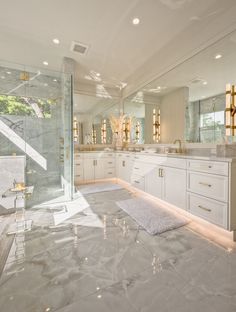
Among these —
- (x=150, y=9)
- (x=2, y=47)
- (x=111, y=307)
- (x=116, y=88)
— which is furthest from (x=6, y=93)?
(x=111, y=307)

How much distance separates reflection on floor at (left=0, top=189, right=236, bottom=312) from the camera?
98cm

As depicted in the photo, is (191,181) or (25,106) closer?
(191,181)

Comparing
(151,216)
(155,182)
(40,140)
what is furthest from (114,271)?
(40,140)

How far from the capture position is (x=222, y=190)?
167 centimetres

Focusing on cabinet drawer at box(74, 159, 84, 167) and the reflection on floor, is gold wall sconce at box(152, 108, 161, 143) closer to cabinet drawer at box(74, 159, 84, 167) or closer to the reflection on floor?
cabinet drawer at box(74, 159, 84, 167)

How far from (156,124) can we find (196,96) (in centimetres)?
111

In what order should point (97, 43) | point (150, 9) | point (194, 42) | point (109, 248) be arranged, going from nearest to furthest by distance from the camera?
point (109, 248) < point (150, 9) < point (194, 42) < point (97, 43)

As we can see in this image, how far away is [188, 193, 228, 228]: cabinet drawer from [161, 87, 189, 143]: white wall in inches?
49.4

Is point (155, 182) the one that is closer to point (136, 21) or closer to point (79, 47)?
point (136, 21)

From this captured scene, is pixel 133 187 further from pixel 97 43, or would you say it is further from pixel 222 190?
pixel 97 43

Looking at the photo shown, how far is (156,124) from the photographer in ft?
11.6

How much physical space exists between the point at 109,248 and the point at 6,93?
13.5 feet

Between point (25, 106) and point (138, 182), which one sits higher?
point (25, 106)

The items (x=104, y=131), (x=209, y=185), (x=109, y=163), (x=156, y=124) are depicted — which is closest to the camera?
(x=209, y=185)
